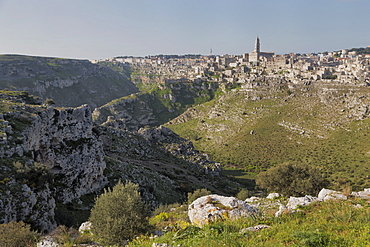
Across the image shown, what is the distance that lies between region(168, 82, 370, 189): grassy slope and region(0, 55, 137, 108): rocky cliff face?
232 ft

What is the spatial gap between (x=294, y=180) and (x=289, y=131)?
52808 millimetres

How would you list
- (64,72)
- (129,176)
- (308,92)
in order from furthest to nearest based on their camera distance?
(64,72)
(308,92)
(129,176)

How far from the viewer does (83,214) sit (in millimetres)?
20750

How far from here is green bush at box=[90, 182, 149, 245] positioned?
33.0 ft

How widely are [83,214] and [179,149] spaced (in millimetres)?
36045

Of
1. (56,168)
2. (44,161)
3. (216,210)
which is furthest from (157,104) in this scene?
(216,210)

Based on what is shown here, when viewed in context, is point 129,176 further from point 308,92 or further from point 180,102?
point 180,102

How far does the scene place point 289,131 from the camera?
237 feet

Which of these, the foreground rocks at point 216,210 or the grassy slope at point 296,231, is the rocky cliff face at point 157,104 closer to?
the foreground rocks at point 216,210

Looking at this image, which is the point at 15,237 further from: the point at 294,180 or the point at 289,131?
the point at 289,131

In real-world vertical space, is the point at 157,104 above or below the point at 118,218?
below

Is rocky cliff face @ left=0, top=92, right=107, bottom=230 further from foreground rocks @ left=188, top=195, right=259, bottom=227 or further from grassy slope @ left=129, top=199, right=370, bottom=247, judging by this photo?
foreground rocks @ left=188, top=195, right=259, bottom=227

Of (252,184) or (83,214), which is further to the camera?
(252,184)

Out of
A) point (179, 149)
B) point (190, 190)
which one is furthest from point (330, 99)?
point (190, 190)
